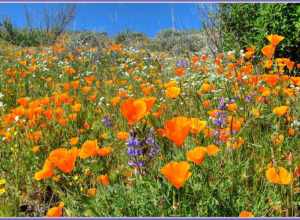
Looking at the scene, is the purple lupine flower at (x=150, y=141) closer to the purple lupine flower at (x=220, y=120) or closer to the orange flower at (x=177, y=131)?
the orange flower at (x=177, y=131)

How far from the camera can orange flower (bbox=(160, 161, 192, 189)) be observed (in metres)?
1.60

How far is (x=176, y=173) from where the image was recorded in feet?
5.35

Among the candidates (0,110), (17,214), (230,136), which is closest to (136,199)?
(230,136)

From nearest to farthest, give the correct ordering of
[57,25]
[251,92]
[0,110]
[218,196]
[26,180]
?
1. [218,196]
2. [26,180]
3. [251,92]
4. [0,110]
5. [57,25]

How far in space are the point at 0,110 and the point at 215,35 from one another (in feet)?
14.9

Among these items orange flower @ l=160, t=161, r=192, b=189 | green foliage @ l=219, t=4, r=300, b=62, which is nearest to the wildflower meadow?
orange flower @ l=160, t=161, r=192, b=189

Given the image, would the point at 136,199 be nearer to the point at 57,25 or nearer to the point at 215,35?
the point at 215,35

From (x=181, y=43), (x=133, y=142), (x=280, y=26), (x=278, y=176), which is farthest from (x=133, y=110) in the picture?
(x=280, y=26)

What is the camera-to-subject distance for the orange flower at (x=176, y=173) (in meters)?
1.60

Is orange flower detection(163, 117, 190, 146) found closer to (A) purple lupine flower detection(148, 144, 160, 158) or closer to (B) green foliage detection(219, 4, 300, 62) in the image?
(A) purple lupine flower detection(148, 144, 160, 158)

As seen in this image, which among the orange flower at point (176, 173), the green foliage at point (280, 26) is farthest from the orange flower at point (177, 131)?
the green foliage at point (280, 26)

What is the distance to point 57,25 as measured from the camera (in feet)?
36.2

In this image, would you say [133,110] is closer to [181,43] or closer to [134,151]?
[134,151]

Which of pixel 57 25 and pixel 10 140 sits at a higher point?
pixel 57 25
